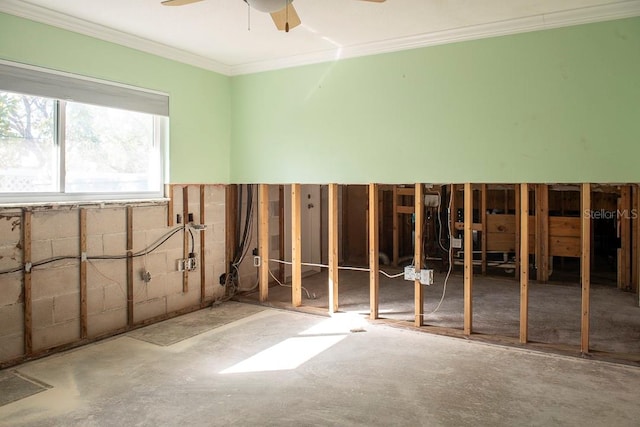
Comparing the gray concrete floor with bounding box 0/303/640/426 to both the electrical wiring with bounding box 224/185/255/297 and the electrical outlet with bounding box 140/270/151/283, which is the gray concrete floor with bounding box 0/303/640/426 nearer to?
the electrical outlet with bounding box 140/270/151/283

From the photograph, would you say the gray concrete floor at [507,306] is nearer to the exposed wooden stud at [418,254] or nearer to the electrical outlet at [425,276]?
the exposed wooden stud at [418,254]

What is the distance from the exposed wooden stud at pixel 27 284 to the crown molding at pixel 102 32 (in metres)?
1.54

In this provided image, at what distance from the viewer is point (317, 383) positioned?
330 cm

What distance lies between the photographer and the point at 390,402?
9.85ft

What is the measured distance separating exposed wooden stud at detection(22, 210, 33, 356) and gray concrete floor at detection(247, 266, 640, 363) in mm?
2493

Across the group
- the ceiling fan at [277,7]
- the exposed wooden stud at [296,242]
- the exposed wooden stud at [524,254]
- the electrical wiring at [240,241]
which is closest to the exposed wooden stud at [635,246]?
the exposed wooden stud at [524,254]

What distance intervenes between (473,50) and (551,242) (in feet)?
11.8

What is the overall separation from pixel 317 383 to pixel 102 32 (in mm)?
3495

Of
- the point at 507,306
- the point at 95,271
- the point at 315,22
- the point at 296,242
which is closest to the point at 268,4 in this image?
the point at 315,22

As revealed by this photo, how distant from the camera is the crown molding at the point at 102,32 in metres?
3.56

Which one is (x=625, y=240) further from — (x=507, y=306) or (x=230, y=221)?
(x=230, y=221)

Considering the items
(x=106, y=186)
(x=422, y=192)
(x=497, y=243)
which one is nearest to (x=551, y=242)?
(x=497, y=243)

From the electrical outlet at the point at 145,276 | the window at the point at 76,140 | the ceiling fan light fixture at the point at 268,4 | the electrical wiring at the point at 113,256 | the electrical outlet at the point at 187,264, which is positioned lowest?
the electrical outlet at the point at 145,276

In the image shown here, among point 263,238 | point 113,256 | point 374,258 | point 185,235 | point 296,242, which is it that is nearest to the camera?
point 113,256
